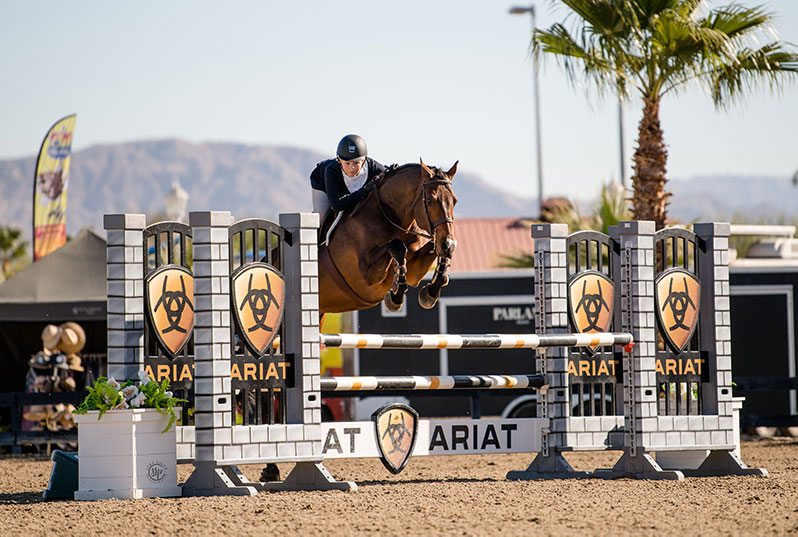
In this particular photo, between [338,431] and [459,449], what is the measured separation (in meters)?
0.97

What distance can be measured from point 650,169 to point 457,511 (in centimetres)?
741

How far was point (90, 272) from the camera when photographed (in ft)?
45.5

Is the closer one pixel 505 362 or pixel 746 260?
pixel 505 362

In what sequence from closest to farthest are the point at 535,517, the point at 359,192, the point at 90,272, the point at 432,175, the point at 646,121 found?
the point at 535,517 → the point at 432,175 → the point at 359,192 → the point at 646,121 → the point at 90,272

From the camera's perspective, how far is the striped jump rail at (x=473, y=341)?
704cm

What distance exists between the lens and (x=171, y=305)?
281 inches

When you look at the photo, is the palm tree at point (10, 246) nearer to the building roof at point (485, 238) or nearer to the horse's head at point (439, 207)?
the building roof at point (485, 238)

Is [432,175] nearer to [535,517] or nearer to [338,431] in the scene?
[338,431]

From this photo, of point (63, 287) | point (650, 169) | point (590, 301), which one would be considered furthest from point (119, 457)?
point (650, 169)

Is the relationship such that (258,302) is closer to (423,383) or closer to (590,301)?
(423,383)

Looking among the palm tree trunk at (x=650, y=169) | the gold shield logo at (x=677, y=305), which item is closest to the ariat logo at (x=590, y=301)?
the gold shield logo at (x=677, y=305)

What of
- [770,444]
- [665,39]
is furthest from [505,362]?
[665,39]

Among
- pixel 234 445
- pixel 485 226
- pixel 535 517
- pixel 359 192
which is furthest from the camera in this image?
pixel 485 226

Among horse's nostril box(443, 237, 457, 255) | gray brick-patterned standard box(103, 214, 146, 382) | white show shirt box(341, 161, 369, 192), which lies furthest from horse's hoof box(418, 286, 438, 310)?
gray brick-patterned standard box(103, 214, 146, 382)
